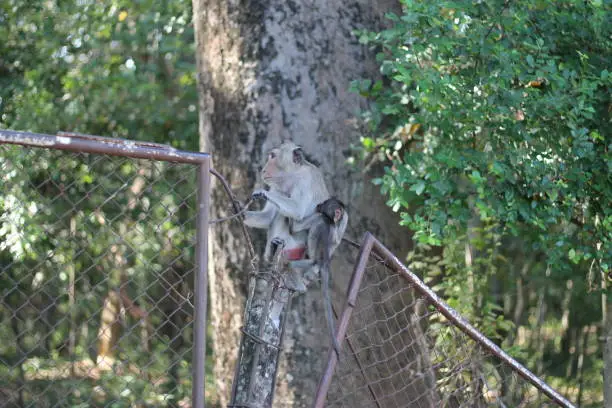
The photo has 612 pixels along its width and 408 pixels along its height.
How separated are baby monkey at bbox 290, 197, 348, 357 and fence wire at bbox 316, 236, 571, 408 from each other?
97 mm

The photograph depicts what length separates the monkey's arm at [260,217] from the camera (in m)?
2.48

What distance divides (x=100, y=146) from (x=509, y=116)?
1.73m

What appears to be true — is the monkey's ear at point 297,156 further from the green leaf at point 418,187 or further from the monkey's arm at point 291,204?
the green leaf at point 418,187

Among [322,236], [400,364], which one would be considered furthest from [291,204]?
[400,364]

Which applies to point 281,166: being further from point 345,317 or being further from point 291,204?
point 345,317

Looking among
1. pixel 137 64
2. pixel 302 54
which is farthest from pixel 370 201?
pixel 137 64

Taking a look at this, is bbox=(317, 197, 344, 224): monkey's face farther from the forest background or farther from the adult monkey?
the forest background

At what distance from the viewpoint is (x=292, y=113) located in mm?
3740

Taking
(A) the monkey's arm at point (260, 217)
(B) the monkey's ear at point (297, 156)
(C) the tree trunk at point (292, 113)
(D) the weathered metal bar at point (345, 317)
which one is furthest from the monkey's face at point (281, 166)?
(C) the tree trunk at point (292, 113)

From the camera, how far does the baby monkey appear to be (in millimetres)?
2338

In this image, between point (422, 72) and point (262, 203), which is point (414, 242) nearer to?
point (262, 203)

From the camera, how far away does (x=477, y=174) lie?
302cm

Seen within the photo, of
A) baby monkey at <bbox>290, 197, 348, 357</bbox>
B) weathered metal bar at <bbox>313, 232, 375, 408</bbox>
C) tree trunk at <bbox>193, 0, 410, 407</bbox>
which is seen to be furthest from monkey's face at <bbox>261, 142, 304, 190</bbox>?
tree trunk at <bbox>193, 0, 410, 407</bbox>

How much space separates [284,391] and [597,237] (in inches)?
54.6
